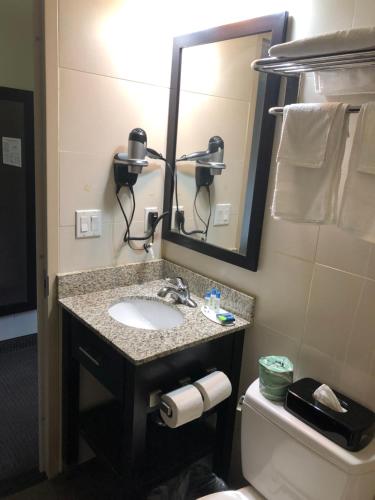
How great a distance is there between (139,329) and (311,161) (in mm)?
806

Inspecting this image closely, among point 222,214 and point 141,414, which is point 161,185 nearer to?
point 222,214

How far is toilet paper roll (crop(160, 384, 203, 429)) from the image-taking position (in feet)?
4.00

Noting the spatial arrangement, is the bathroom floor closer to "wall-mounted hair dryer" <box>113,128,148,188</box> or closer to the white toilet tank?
the white toilet tank

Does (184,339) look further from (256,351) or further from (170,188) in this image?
(170,188)

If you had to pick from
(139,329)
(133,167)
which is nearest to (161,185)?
(133,167)

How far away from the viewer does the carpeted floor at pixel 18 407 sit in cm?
178

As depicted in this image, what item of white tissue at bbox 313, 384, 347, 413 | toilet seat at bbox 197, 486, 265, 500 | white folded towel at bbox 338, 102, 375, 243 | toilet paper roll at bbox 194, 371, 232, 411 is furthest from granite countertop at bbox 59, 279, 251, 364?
white folded towel at bbox 338, 102, 375, 243

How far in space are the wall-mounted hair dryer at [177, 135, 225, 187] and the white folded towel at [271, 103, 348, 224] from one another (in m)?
0.51

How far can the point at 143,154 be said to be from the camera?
1.52 metres

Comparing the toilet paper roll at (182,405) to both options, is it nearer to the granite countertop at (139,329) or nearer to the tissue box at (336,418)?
the granite countertop at (139,329)

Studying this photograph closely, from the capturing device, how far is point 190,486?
1.53 meters

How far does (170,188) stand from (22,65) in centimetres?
146

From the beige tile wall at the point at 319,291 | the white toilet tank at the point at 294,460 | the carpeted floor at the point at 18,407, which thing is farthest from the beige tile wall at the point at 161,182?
the carpeted floor at the point at 18,407

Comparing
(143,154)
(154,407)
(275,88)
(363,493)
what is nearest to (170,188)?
(143,154)
